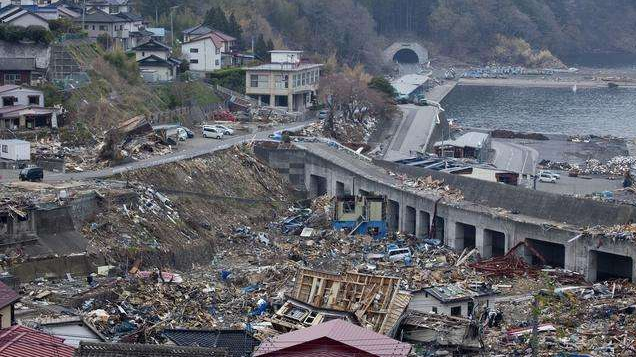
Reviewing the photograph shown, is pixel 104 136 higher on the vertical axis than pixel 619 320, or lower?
higher

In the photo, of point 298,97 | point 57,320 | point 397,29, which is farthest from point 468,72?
point 57,320

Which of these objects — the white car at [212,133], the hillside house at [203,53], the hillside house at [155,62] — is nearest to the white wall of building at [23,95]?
the white car at [212,133]

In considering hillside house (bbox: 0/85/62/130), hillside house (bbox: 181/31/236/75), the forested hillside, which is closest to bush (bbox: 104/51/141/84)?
hillside house (bbox: 0/85/62/130)

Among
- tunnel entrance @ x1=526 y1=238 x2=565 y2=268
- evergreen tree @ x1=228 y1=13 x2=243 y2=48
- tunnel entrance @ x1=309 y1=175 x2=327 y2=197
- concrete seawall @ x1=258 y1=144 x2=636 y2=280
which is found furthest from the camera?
evergreen tree @ x1=228 y1=13 x2=243 y2=48

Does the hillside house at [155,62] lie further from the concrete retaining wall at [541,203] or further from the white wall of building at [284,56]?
the concrete retaining wall at [541,203]

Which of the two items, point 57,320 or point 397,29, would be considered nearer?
point 57,320

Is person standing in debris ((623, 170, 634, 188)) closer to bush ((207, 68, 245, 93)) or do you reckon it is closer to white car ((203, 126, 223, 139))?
white car ((203, 126, 223, 139))

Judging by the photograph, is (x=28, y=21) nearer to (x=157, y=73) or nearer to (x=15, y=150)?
(x=157, y=73)

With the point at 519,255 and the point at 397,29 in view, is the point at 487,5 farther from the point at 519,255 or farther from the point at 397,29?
the point at 519,255
